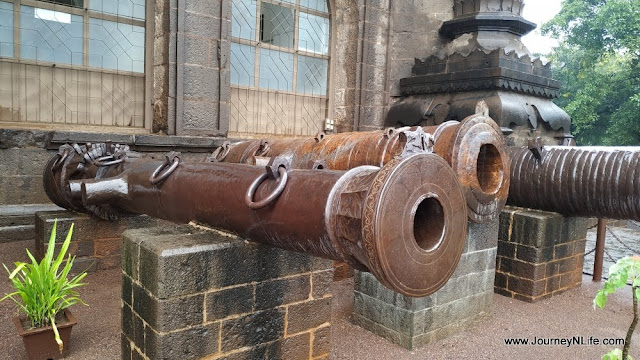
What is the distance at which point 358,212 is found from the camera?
1.68 metres

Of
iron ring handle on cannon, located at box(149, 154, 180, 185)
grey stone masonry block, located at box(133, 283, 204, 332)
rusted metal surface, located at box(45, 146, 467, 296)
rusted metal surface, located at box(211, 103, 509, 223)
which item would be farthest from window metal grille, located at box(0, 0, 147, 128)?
Answer: grey stone masonry block, located at box(133, 283, 204, 332)

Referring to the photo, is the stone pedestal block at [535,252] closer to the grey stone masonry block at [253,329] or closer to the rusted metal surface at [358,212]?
the grey stone masonry block at [253,329]

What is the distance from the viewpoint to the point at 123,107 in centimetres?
641

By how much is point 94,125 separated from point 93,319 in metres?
3.43

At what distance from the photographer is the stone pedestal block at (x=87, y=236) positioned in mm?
4195

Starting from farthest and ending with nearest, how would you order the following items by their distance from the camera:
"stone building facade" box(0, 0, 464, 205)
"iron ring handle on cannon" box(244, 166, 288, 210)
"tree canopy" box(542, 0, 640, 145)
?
1. "tree canopy" box(542, 0, 640, 145)
2. "stone building facade" box(0, 0, 464, 205)
3. "iron ring handle on cannon" box(244, 166, 288, 210)

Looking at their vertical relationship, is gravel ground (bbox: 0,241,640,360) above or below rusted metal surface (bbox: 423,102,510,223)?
below

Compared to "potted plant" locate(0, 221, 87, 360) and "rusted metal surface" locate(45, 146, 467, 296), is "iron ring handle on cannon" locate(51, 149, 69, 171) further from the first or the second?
"rusted metal surface" locate(45, 146, 467, 296)

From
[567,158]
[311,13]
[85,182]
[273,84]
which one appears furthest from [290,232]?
[311,13]

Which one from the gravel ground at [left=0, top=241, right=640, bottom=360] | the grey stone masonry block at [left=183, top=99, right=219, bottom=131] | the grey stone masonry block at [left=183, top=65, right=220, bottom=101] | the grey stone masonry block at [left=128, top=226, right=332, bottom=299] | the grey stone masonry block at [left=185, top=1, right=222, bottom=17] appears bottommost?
the gravel ground at [left=0, top=241, right=640, bottom=360]

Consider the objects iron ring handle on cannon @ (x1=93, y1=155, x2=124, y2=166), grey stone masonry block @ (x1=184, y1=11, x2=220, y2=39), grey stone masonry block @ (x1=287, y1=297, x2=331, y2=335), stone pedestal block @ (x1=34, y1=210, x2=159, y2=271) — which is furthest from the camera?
grey stone masonry block @ (x1=184, y1=11, x2=220, y2=39)

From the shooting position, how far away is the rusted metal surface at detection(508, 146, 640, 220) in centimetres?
393

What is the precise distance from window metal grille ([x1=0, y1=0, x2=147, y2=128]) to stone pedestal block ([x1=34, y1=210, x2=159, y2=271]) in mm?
2031

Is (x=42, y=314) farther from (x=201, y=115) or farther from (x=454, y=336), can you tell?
(x=201, y=115)
